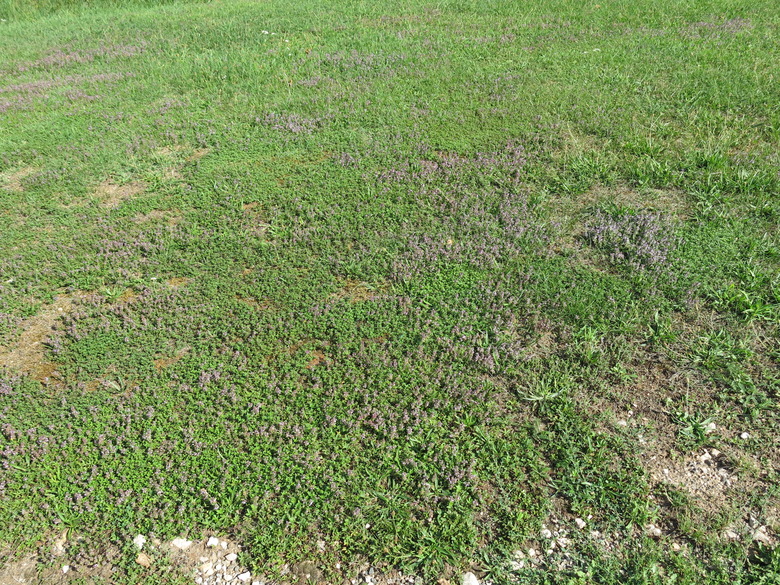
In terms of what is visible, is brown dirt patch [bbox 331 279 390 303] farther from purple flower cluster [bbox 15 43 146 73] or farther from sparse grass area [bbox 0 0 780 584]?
purple flower cluster [bbox 15 43 146 73]

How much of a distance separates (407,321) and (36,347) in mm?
3743

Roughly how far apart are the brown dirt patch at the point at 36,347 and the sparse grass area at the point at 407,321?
3 centimetres

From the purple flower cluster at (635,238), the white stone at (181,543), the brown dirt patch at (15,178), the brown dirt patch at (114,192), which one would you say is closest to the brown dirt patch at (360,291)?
the purple flower cluster at (635,238)

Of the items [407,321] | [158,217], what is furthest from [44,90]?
[407,321]

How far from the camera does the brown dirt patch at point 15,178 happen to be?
330 inches

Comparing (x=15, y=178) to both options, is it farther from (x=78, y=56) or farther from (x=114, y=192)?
(x=78, y=56)

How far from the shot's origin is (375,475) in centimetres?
446

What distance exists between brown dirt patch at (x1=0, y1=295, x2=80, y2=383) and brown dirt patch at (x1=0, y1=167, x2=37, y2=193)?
10.3 ft

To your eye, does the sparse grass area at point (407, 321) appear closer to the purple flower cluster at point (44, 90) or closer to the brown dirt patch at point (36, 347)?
the brown dirt patch at point (36, 347)

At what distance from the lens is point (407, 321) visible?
5781 mm

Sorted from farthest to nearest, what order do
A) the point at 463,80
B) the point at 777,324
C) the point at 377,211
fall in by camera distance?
the point at 463,80, the point at 377,211, the point at 777,324

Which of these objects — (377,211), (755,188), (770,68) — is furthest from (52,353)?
(770,68)

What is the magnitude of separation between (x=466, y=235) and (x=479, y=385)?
2306 millimetres

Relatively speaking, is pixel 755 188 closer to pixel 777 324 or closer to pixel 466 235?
pixel 777 324
